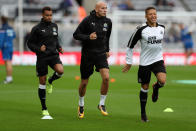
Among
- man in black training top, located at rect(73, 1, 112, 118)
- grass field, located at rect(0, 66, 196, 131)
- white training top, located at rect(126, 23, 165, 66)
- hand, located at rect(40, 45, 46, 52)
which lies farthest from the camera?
hand, located at rect(40, 45, 46, 52)

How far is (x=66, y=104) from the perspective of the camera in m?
15.2

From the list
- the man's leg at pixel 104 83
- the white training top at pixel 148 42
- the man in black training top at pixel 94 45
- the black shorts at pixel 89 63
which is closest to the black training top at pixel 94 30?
the man in black training top at pixel 94 45

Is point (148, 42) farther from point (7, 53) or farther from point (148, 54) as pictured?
point (7, 53)

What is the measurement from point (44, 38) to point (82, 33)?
3.11 ft

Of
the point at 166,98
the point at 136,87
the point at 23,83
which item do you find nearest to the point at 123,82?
the point at 136,87

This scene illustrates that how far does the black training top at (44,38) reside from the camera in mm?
13109

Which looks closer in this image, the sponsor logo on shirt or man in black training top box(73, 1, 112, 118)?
the sponsor logo on shirt

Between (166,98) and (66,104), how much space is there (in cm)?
313

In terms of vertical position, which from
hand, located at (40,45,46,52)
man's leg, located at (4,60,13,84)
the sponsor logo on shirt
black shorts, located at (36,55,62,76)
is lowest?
man's leg, located at (4,60,13,84)

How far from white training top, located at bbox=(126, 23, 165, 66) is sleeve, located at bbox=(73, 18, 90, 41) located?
1048 millimetres

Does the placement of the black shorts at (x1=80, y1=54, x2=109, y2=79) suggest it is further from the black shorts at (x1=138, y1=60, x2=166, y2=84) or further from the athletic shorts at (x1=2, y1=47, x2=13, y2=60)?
the athletic shorts at (x1=2, y1=47, x2=13, y2=60)

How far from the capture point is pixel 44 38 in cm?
1323

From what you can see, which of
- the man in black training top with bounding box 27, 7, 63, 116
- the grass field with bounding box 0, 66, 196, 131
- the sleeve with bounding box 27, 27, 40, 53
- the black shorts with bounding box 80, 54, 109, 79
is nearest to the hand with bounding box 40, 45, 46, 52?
the man in black training top with bounding box 27, 7, 63, 116

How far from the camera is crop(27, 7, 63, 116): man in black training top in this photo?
510 inches
